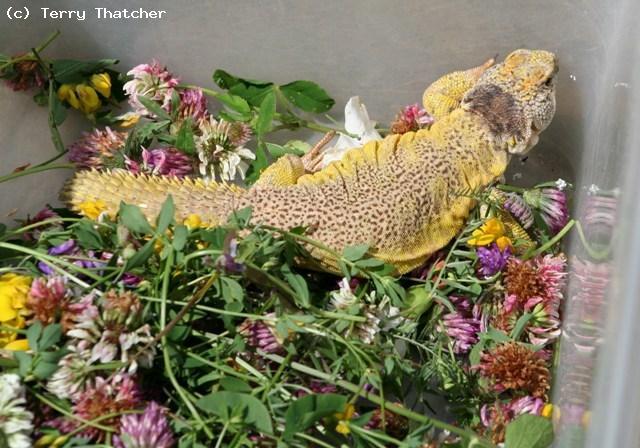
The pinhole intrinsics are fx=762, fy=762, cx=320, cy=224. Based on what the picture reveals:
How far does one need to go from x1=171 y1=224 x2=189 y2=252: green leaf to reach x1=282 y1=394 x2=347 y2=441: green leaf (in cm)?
18

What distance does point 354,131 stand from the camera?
1.16 m

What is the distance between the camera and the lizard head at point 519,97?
3.62 ft

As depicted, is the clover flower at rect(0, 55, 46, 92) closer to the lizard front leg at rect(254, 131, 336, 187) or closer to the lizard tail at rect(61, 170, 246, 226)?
the lizard tail at rect(61, 170, 246, 226)

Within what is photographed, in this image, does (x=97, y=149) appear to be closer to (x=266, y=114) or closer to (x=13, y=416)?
(x=266, y=114)

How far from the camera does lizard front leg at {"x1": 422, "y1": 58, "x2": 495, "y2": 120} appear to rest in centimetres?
117

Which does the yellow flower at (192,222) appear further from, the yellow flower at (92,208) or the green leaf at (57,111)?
the green leaf at (57,111)

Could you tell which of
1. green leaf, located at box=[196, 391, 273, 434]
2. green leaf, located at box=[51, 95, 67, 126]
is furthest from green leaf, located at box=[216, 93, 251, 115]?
green leaf, located at box=[196, 391, 273, 434]

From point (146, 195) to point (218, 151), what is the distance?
0.17 metres

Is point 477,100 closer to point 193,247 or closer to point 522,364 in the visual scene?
point 522,364

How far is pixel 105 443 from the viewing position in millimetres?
683

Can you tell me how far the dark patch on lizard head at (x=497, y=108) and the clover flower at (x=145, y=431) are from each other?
0.67 m

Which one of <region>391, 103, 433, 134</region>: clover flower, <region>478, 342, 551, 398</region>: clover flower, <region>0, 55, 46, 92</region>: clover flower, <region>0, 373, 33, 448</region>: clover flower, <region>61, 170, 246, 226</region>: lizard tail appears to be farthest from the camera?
<region>391, 103, 433, 134</region>: clover flower

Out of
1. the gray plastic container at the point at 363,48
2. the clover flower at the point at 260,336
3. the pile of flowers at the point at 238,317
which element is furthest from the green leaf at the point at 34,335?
the gray plastic container at the point at 363,48

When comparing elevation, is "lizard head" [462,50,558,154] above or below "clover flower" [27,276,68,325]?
above
